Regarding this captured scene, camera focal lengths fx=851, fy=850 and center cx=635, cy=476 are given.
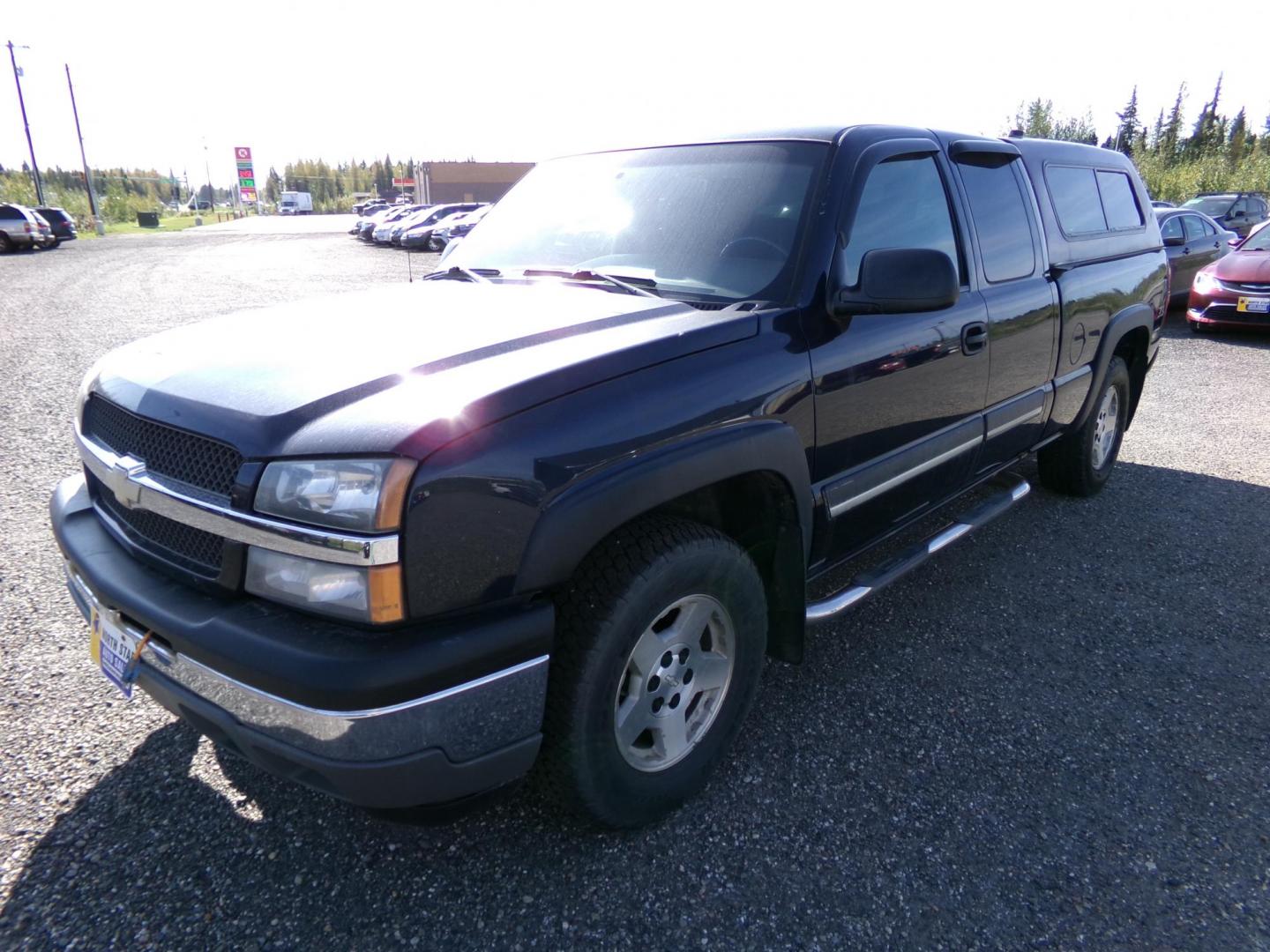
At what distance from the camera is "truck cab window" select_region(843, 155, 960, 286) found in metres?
2.77

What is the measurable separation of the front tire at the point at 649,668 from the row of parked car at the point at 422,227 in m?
22.2

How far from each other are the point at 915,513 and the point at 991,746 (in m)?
0.90

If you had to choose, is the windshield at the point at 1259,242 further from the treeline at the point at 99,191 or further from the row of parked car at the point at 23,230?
the treeline at the point at 99,191

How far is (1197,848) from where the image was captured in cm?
231

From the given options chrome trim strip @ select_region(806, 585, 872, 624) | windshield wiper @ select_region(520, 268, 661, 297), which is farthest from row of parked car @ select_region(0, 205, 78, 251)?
chrome trim strip @ select_region(806, 585, 872, 624)

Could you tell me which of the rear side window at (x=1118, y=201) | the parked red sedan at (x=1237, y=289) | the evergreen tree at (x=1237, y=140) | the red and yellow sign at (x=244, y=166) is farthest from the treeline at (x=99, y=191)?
the evergreen tree at (x=1237, y=140)

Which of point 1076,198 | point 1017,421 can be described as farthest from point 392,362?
point 1076,198

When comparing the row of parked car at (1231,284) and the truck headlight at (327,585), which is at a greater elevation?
the truck headlight at (327,585)

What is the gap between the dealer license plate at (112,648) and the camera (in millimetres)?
2043

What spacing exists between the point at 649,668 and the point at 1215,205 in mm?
19104

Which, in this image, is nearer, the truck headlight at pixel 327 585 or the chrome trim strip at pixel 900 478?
the truck headlight at pixel 327 585

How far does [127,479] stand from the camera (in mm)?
2062

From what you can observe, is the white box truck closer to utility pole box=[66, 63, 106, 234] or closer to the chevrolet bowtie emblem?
utility pole box=[66, 63, 106, 234]

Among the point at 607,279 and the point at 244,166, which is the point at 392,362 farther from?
the point at 244,166
